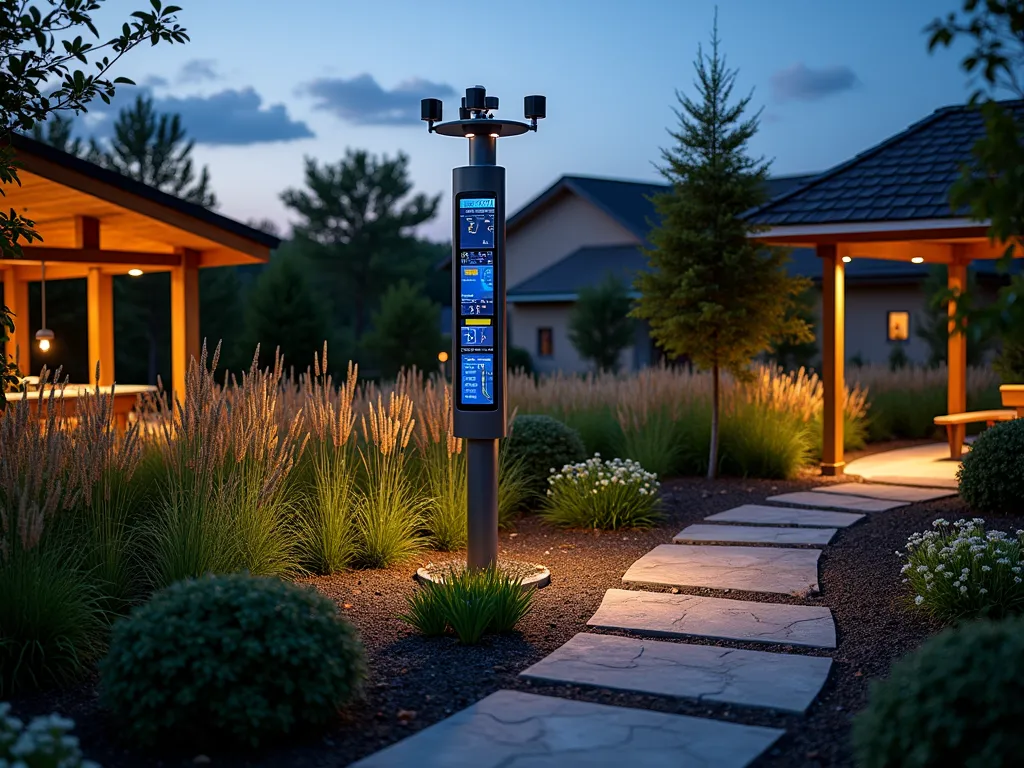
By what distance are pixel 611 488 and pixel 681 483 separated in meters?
2.47

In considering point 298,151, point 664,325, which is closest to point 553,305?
point 298,151

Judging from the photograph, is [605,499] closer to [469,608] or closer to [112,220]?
[469,608]

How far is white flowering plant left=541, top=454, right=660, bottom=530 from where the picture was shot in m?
8.00

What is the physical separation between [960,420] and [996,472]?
346 cm

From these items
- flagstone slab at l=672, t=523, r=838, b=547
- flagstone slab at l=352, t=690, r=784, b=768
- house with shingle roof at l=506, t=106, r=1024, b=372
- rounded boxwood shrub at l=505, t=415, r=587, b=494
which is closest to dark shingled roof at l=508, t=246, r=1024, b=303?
house with shingle roof at l=506, t=106, r=1024, b=372

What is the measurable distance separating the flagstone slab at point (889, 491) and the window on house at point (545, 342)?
65.0ft

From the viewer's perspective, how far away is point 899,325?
85.9 ft

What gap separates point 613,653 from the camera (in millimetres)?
4797

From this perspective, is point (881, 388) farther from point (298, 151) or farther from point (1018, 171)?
point (298, 151)

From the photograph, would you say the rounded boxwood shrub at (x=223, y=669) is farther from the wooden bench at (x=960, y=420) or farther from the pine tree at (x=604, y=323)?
the pine tree at (x=604, y=323)

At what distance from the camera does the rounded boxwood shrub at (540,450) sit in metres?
8.72

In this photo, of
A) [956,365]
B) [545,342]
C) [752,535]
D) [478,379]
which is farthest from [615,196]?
[478,379]

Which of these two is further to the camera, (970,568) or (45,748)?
(970,568)

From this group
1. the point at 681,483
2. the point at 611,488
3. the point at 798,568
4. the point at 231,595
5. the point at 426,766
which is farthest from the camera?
the point at 681,483
